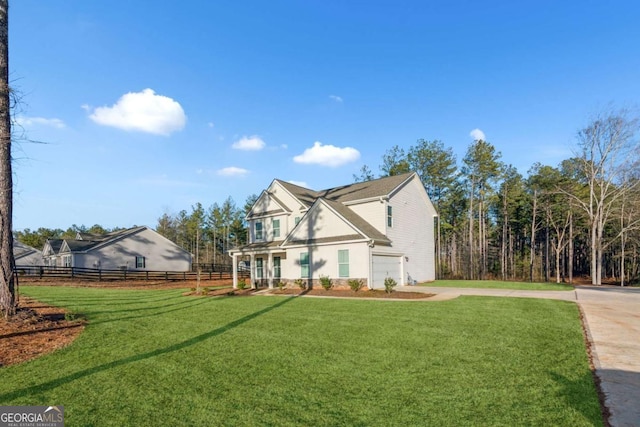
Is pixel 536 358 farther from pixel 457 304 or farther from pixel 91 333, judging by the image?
pixel 91 333

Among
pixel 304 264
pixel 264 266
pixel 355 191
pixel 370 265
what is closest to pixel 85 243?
pixel 264 266

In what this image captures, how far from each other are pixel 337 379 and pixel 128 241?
1551 inches

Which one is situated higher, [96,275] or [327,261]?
[327,261]

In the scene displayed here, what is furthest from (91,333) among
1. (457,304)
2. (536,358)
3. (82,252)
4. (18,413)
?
(82,252)

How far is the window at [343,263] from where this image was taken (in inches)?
757

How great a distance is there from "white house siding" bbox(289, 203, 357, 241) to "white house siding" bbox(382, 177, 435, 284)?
276cm

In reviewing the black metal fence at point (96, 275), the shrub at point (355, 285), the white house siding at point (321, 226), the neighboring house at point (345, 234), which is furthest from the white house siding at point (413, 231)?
the black metal fence at point (96, 275)

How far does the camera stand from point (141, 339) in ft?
24.1

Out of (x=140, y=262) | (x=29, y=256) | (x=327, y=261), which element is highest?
(x=327, y=261)

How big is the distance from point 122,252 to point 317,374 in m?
39.0

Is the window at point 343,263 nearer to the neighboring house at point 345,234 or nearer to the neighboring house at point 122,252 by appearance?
the neighboring house at point 345,234

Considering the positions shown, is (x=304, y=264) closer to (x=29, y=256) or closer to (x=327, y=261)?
(x=327, y=261)

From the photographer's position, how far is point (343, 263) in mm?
19359

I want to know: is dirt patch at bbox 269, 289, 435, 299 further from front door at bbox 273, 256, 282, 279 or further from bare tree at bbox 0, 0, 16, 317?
→ bare tree at bbox 0, 0, 16, 317
